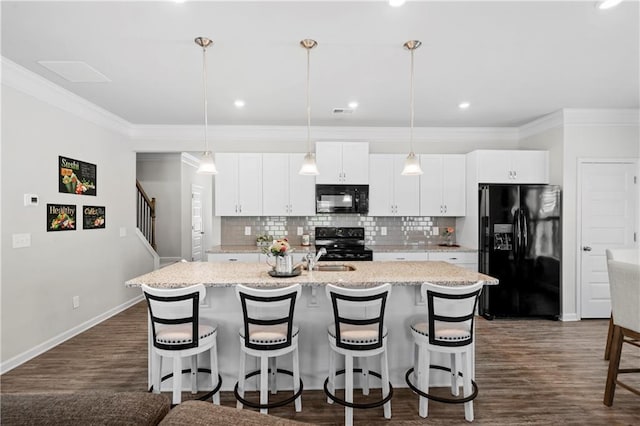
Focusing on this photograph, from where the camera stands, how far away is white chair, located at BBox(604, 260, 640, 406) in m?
2.46

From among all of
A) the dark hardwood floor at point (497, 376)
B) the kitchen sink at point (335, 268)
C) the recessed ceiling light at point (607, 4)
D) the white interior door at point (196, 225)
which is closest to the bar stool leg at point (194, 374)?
the dark hardwood floor at point (497, 376)

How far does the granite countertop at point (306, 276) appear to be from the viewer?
248cm

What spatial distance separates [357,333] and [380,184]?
3168 millimetres

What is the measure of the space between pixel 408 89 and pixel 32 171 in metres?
3.81

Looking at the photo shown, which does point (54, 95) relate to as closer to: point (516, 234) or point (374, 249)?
point (374, 249)

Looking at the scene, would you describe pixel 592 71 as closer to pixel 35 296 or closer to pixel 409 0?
pixel 409 0

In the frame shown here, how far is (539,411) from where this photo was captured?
2527 millimetres

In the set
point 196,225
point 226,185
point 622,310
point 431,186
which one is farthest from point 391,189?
point 196,225

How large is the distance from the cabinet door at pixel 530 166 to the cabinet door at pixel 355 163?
205 cm

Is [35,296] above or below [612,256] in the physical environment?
below

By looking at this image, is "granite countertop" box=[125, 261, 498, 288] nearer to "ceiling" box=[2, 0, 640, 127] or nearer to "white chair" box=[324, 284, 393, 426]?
"white chair" box=[324, 284, 393, 426]

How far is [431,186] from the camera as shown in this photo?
5.24m

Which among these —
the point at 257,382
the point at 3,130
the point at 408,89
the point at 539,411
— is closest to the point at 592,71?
the point at 408,89

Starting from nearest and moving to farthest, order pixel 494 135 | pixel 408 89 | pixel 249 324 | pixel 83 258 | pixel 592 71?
pixel 249 324 < pixel 592 71 < pixel 408 89 < pixel 83 258 < pixel 494 135
